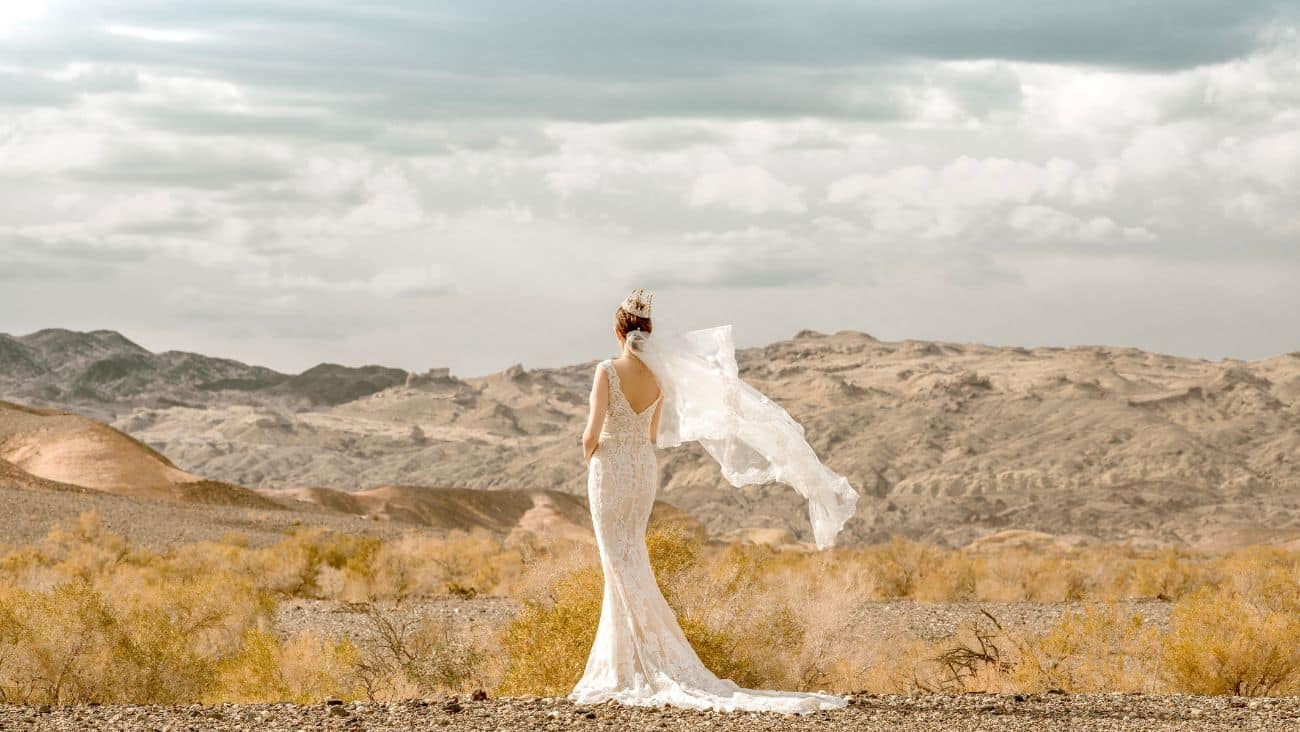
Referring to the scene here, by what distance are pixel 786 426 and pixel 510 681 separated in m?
3.43

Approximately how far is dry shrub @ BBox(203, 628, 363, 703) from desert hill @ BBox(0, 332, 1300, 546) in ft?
184

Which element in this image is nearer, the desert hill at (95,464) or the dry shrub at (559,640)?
the dry shrub at (559,640)

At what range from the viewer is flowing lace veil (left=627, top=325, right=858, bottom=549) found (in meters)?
12.7

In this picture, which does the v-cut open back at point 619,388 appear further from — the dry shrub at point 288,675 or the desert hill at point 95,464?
the desert hill at point 95,464

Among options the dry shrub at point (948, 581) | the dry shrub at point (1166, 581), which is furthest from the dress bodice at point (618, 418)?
the dry shrub at point (1166, 581)

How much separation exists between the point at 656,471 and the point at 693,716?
1923 mm

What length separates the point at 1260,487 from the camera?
261ft

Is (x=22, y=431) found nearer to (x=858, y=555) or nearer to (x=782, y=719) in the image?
(x=858, y=555)

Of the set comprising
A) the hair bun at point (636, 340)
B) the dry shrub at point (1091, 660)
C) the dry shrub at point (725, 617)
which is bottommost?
the dry shrub at point (1091, 660)

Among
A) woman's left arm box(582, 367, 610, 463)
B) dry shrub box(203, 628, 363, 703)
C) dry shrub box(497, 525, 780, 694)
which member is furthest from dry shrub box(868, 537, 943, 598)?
woman's left arm box(582, 367, 610, 463)

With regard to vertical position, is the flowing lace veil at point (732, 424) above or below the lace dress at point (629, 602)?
above

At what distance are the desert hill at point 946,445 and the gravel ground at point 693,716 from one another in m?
56.9

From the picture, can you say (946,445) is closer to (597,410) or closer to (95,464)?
(95,464)

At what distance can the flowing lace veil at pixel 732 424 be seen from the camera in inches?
500
